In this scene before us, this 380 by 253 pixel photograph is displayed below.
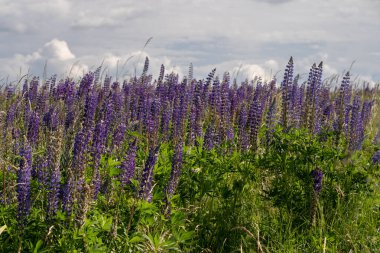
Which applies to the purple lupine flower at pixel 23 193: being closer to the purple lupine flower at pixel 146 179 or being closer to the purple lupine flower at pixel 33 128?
the purple lupine flower at pixel 146 179

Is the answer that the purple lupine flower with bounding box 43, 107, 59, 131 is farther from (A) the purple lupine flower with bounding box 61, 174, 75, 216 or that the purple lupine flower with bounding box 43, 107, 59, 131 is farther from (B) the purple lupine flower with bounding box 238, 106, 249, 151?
(A) the purple lupine flower with bounding box 61, 174, 75, 216

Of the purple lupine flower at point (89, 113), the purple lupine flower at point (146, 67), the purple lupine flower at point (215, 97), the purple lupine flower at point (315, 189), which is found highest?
the purple lupine flower at point (146, 67)

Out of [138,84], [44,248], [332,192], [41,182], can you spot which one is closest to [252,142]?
[332,192]

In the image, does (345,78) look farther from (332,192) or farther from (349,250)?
(349,250)

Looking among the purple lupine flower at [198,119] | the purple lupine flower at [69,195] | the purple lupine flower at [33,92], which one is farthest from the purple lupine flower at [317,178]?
the purple lupine flower at [33,92]

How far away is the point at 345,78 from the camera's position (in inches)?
275

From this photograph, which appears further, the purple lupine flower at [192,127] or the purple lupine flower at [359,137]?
the purple lupine flower at [359,137]

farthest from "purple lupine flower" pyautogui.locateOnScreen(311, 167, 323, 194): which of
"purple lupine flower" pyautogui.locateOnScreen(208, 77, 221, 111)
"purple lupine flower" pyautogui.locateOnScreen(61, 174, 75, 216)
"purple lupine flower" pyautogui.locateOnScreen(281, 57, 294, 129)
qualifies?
"purple lupine flower" pyautogui.locateOnScreen(208, 77, 221, 111)

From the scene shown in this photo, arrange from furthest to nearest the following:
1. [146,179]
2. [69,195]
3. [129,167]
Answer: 1. [129,167]
2. [146,179]
3. [69,195]

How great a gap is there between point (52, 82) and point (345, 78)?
20.1ft

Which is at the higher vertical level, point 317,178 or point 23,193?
point 23,193

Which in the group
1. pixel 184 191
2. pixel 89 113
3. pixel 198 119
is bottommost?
pixel 184 191

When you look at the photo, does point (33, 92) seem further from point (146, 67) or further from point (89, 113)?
point (89, 113)

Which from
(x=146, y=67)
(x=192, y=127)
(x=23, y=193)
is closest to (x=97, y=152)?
(x=23, y=193)
